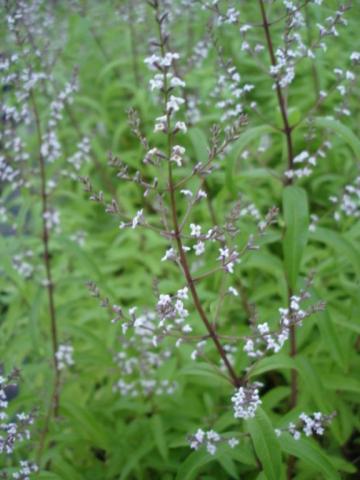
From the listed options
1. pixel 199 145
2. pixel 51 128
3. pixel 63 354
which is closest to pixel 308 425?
pixel 199 145

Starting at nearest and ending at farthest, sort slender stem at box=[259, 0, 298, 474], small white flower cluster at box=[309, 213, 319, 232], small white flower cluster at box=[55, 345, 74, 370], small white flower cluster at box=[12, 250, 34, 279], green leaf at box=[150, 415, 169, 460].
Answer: slender stem at box=[259, 0, 298, 474]
small white flower cluster at box=[309, 213, 319, 232]
green leaf at box=[150, 415, 169, 460]
small white flower cluster at box=[55, 345, 74, 370]
small white flower cluster at box=[12, 250, 34, 279]

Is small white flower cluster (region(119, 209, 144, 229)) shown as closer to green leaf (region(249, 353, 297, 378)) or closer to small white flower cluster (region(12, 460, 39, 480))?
green leaf (region(249, 353, 297, 378))

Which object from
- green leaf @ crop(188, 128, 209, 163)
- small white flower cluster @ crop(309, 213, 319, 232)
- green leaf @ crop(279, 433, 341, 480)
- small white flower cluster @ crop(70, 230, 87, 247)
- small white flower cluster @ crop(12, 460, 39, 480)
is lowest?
green leaf @ crop(279, 433, 341, 480)

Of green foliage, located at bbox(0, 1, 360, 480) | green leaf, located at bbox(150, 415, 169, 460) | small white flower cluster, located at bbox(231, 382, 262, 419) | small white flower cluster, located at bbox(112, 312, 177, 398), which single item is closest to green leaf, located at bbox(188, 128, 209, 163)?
green foliage, located at bbox(0, 1, 360, 480)

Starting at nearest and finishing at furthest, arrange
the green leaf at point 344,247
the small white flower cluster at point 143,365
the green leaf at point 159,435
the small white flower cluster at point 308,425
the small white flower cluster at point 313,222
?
1. the small white flower cluster at point 308,425
2. the green leaf at point 344,247
3. the small white flower cluster at point 313,222
4. the green leaf at point 159,435
5. the small white flower cluster at point 143,365

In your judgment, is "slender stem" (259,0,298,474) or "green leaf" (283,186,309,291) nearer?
"green leaf" (283,186,309,291)

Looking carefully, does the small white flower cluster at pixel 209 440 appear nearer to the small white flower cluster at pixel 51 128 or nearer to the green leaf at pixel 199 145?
the green leaf at pixel 199 145

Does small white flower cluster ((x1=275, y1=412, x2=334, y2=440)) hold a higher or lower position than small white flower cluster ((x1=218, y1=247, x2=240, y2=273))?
lower

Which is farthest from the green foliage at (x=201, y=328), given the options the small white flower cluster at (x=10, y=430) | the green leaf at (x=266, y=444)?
the small white flower cluster at (x=10, y=430)

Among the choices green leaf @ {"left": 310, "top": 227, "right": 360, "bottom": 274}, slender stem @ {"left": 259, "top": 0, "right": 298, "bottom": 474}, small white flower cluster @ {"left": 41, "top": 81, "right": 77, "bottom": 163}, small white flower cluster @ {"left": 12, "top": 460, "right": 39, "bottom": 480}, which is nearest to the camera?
small white flower cluster @ {"left": 12, "top": 460, "right": 39, "bottom": 480}
